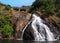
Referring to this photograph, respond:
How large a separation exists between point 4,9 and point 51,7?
710 inches

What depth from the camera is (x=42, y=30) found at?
83.6 m

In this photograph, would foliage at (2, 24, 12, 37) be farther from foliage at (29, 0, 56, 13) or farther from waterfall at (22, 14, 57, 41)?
foliage at (29, 0, 56, 13)

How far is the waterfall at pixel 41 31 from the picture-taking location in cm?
8244

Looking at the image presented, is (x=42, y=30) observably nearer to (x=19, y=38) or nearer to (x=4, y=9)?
(x=19, y=38)

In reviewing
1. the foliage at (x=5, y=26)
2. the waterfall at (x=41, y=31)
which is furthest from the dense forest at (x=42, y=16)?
the waterfall at (x=41, y=31)

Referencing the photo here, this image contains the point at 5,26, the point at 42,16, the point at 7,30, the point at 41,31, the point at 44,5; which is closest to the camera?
the point at 41,31

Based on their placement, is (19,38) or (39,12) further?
(39,12)

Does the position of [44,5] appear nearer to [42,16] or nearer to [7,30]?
[42,16]

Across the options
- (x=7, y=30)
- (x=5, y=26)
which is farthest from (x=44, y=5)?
(x=7, y=30)

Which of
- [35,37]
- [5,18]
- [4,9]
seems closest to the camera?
[35,37]

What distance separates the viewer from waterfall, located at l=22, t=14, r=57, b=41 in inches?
3246

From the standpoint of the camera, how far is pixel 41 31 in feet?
273

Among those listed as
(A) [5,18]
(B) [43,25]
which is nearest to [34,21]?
(B) [43,25]

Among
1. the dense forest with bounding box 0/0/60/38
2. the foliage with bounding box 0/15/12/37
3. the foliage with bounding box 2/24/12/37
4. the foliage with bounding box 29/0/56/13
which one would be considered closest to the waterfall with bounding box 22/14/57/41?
the dense forest with bounding box 0/0/60/38
